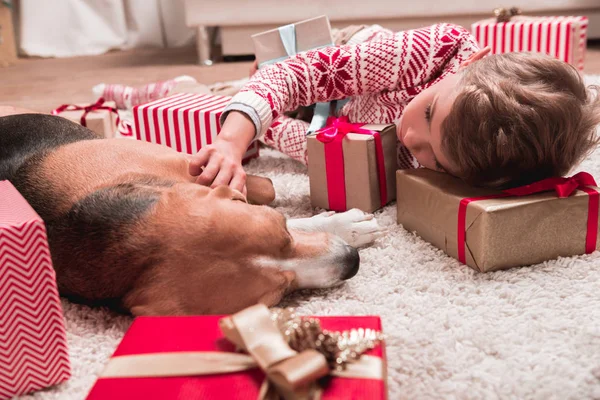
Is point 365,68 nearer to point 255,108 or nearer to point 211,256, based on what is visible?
point 255,108

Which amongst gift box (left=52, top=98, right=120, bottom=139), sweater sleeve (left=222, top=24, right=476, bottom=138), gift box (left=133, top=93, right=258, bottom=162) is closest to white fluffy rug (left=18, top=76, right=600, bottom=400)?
sweater sleeve (left=222, top=24, right=476, bottom=138)

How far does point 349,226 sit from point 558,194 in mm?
559

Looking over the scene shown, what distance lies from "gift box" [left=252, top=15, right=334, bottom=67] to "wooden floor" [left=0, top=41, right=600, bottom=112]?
64.2 inches

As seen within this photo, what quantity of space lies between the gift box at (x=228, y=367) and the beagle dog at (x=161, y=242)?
19 centimetres

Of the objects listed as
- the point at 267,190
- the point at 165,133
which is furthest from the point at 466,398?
the point at 165,133

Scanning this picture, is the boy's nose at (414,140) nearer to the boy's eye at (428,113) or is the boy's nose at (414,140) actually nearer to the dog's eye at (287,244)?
the boy's eye at (428,113)

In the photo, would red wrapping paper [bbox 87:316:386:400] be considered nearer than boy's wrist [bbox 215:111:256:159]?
Yes

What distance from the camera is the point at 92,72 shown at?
17.3ft

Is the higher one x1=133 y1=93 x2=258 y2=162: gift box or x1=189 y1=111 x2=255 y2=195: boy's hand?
x1=189 y1=111 x2=255 y2=195: boy's hand

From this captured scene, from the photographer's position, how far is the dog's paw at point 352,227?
1.85m

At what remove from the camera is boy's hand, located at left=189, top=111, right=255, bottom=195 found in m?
1.70

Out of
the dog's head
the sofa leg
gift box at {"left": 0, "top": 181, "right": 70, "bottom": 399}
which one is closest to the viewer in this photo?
gift box at {"left": 0, "top": 181, "right": 70, "bottom": 399}

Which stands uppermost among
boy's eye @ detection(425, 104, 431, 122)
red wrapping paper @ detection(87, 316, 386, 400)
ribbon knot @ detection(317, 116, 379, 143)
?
boy's eye @ detection(425, 104, 431, 122)

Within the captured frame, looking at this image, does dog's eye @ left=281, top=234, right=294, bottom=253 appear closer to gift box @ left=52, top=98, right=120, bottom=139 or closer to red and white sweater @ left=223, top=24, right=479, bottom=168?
red and white sweater @ left=223, top=24, right=479, bottom=168
